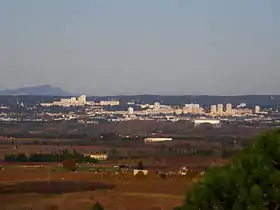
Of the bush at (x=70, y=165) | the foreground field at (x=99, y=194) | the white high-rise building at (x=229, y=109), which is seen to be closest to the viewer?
the foreground field at (x=99, y=194)

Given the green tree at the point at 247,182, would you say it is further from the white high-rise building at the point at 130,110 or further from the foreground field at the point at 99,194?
the white high-rise building at the point at 130,110

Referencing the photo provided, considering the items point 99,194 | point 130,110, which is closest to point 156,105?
point 130,110

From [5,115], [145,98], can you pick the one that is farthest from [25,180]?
[145,98]

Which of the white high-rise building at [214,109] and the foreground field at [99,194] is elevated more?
the white high-rise building at [214,109]

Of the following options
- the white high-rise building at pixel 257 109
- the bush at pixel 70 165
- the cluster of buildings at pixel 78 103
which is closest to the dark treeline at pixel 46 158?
the bush at pixel 70 165

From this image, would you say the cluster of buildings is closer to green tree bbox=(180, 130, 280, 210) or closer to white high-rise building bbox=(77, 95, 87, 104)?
white high-rise building bbox=(77, 95, 87, 104)

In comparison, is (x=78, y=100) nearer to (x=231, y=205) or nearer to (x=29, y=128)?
(x=29, y=128)
